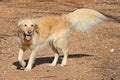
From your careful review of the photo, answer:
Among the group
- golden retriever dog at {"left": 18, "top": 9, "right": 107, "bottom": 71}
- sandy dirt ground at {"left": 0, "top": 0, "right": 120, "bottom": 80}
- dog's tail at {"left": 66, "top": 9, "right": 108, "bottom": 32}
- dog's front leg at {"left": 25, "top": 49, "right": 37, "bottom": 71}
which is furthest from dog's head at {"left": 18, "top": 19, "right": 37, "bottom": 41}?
dog's tail at {"left": 66, "top": 9, "right": 108, "bottom": 32}

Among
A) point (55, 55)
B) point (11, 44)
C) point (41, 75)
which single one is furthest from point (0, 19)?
point (41, 75)

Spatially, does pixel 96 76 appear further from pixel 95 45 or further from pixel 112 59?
pixel 95 45

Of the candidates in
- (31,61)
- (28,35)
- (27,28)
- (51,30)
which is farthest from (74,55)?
(27,28)

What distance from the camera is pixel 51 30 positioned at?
34.5 feet

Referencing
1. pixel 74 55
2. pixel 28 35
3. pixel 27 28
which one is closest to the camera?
pixel 27 28

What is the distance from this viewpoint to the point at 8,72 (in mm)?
9961

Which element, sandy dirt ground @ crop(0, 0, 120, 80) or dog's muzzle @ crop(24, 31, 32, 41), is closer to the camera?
sandy dirt ground @ crop(0, 0, 120, 80)

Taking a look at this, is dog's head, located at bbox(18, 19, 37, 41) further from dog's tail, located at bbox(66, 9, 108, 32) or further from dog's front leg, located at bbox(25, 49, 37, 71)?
dog's tail, located at bbox(66, 9, 108, 32)

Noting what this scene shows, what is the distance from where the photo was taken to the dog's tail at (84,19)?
35.6 feet

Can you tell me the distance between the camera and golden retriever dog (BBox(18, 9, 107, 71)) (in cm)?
1002

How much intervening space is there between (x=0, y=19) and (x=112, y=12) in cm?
458

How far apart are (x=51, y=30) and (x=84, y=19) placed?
2.83 feet

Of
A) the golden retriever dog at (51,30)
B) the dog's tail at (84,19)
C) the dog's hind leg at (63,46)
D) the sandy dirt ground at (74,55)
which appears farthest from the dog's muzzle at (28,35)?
the dog's tail at (84,19)

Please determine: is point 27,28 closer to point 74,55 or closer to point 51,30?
point 51,30
